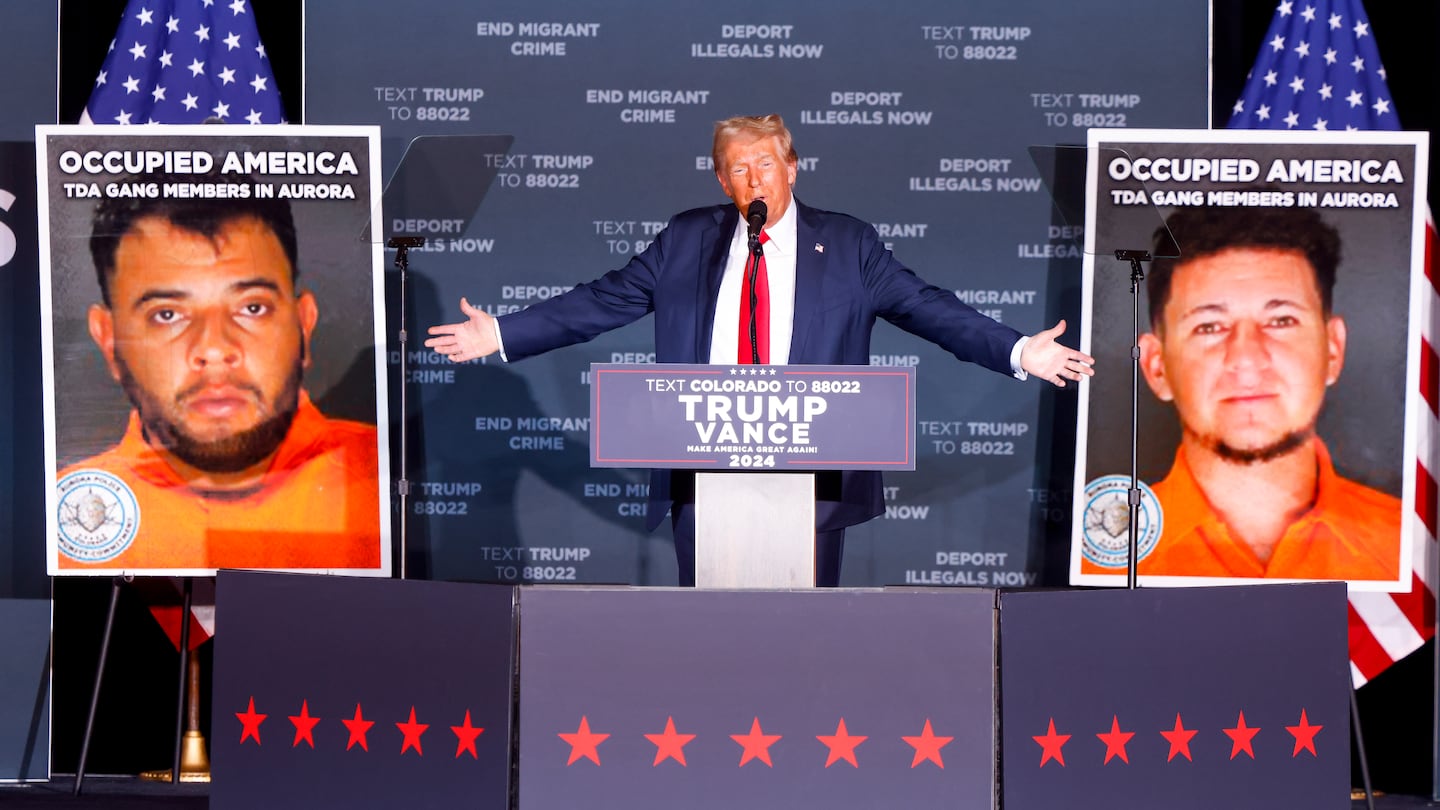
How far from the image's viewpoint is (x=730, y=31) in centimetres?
497

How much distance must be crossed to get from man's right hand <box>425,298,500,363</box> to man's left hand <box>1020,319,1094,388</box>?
1.27 metres

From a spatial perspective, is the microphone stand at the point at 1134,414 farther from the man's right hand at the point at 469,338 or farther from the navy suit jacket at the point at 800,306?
the man's right hand at the point at 469,338

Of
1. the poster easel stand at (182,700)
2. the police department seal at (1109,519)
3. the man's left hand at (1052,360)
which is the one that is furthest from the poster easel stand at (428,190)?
the police department seal at (1109,519)

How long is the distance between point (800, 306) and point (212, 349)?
1.95 metres

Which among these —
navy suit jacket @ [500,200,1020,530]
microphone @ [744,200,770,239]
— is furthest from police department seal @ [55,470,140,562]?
microphone @ [744,200,770,239]

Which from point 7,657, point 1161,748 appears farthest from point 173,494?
point 1161,748

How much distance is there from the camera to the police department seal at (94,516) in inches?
180

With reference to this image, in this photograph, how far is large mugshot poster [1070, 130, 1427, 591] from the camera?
4516 mm

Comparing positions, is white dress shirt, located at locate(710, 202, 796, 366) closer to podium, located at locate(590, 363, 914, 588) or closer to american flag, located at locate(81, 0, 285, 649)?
podium, located at locate(590, 363, 914, 588)

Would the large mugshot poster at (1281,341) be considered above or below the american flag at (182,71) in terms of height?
below

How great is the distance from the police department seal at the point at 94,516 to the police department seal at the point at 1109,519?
2914 millimetres

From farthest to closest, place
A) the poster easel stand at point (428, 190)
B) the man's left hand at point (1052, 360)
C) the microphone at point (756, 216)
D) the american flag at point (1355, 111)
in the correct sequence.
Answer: the american flag at point (1355, 111) → the poster easel stand at point (428, 190) → the man's left hand at point (1052, 360) → the microphone at point (756, 216)

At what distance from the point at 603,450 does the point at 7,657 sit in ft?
9.91

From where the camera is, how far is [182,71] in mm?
4852
